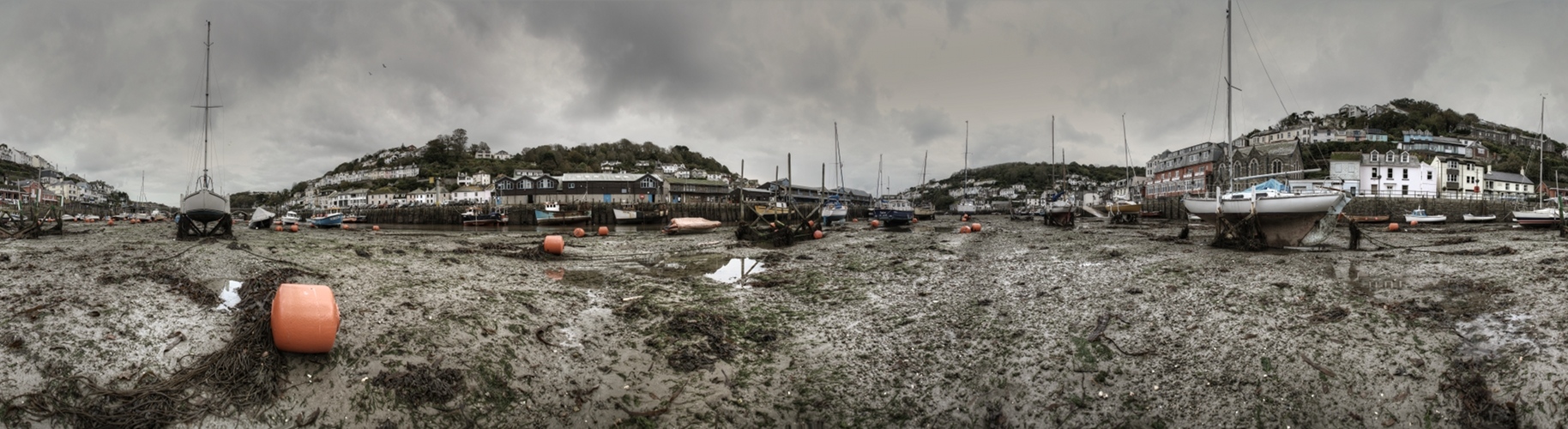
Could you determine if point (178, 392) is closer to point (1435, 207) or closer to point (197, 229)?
point (197, 229)

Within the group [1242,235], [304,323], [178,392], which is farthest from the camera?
[1242,235]

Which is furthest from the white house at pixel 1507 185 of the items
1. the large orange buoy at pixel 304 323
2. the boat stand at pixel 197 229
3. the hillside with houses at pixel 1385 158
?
the boat stand at pixel 197 229

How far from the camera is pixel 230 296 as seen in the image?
6598 mm

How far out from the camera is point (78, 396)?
14.3 ft

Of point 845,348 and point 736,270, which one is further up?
point 736,270

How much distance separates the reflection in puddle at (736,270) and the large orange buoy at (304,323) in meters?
6.91

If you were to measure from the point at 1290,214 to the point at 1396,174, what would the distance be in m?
66.7

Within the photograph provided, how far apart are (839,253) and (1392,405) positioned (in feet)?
42.1

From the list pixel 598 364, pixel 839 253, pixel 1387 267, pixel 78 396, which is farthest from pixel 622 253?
pixel 1387 267

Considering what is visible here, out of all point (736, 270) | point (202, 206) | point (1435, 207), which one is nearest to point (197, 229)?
point (202, 206)

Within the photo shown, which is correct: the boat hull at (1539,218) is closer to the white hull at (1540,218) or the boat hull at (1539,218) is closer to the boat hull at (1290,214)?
the white hull at (1540,218)

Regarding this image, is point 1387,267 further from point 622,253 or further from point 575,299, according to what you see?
point 622,253

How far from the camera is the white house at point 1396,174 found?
189 feet

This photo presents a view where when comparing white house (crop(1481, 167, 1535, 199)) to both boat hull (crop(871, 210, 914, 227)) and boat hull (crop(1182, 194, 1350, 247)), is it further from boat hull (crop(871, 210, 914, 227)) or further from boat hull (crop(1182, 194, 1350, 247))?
boat hull (crop(1182, 194, 1350, 247))
